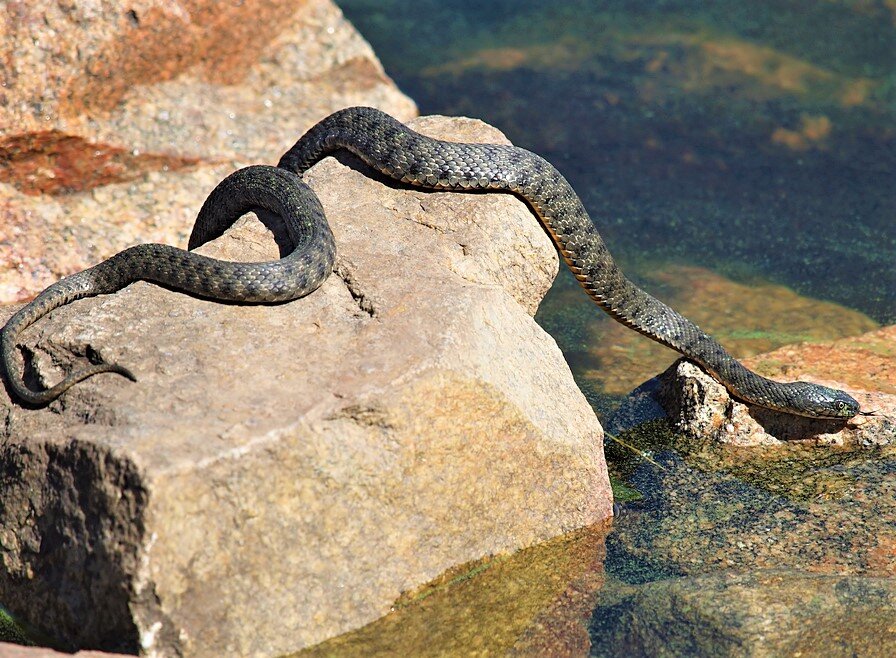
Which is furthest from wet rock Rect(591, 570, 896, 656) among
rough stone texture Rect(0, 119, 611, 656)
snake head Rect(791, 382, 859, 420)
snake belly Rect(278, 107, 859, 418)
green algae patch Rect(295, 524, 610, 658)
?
snake belly Rect(278, 107, 859, 418)

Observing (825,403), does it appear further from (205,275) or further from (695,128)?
(695,128)

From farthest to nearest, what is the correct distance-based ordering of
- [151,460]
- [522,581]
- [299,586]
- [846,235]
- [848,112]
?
[848,112] → [846,235] → [522,581] → [299,586] → [151,460]

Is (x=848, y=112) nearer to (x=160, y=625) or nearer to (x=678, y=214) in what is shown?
(x=678, y=214)


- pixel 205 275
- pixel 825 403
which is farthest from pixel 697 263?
pixel 205 275

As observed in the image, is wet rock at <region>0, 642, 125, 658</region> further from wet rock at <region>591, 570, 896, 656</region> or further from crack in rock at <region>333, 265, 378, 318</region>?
wet rock at <region>591, 570, 896, 656</region>

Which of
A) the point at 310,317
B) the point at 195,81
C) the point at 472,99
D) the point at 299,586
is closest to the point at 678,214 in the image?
the point at 472,99

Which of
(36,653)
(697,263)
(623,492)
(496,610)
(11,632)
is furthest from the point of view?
(697,263)
